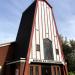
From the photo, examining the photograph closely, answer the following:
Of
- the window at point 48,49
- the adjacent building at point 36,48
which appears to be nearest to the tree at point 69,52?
the adjacent building at point 36,48

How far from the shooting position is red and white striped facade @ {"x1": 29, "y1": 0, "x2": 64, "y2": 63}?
24.0 metres

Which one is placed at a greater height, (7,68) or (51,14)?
(51,14)

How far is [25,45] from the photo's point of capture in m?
24.4

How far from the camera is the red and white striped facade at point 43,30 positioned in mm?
23956

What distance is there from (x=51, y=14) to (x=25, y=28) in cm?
459

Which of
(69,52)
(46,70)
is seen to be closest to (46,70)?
(46,70)

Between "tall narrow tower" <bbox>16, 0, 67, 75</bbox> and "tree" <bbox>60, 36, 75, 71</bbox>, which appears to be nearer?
"tall narrow tower" <bbox>16, 0, 67, 75</bbox>

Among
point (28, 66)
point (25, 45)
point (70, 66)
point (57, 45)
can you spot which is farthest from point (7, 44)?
point (70, 66)

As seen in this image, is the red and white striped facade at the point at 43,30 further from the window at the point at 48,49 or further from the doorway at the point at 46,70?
the doorway at the point at 46,70

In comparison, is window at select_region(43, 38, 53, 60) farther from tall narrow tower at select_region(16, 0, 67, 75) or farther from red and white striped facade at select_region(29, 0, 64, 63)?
red and white striped facade at select_region(29, 0, 64, 63)

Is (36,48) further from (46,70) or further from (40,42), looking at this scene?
(46,70)

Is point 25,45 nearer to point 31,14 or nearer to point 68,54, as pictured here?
point 31,14

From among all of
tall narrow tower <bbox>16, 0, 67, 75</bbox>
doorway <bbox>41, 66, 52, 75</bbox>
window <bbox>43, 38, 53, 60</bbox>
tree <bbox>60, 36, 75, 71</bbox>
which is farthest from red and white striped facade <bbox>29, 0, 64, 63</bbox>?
tree <bbox>60, 36, 75, 71</bbox>

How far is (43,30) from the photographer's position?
2569cm
